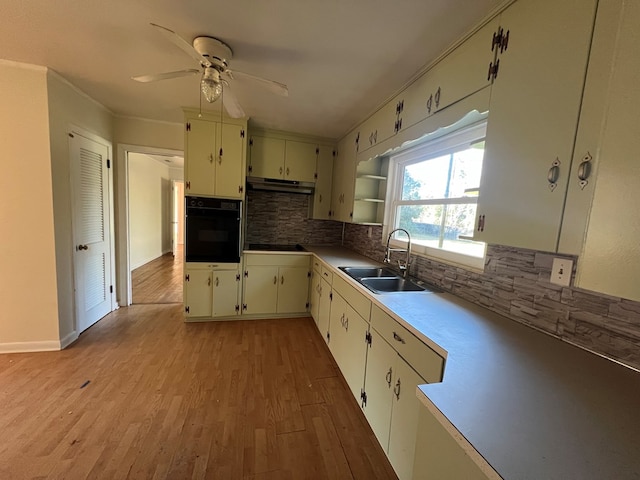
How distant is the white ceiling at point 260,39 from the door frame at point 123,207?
88cm

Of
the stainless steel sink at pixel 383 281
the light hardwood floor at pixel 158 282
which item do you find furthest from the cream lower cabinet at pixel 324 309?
the light hardwood floor at pixel 158 282

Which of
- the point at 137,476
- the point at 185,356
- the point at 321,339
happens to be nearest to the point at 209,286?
the point at 185,356

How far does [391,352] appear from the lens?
142cm

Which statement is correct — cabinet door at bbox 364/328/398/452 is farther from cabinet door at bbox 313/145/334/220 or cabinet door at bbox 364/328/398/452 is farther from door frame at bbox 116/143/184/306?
door frame at bbox 116/143/184/306

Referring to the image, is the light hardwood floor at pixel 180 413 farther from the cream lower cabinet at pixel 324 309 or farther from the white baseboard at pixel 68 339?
the cream lower cabinet at pixel 324 309

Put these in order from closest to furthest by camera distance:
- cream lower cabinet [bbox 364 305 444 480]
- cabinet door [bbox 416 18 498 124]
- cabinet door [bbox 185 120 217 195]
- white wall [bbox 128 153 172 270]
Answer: cream lower cabinet [bbox 364 305 444 480]
cabinet door [bbox 416 18 498 124]
cabinet door [bbox 185 120 217 195]
white wall [bbox 128 153 172 270]

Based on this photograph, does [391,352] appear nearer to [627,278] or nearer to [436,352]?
[436,352]

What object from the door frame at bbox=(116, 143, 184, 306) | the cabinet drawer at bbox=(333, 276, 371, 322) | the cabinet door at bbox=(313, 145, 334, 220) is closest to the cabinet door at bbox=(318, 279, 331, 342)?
the cabinet drawer at bbox=(333, 276, 371, 322)

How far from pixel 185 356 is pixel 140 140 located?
260 cm

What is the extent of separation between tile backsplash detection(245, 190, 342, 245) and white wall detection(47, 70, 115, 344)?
1.78m

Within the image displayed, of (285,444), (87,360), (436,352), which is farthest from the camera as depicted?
(87,360)

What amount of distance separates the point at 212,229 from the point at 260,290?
3.02 ft

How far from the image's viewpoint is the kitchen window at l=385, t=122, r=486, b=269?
179 centimetres

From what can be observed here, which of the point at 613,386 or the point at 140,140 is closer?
the point at 613,386
